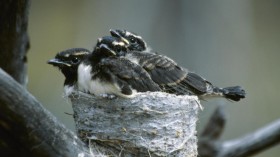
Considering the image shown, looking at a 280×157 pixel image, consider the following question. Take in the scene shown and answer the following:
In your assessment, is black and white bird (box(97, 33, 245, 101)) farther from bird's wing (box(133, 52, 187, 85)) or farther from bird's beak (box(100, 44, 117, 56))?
bird's beak (box(100, 44, 117, 56))

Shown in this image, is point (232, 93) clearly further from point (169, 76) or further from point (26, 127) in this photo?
point (26, 127)

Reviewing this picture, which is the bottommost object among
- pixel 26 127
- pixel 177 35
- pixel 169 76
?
pixel 26 127

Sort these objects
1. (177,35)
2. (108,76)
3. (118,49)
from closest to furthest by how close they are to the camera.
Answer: (108,76)
(118,49)
(177,35)

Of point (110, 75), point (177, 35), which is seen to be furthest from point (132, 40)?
point (177, 35)

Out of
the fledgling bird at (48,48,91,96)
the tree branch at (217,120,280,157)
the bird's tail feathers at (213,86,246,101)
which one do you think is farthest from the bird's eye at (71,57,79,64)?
the tree branch at (217,120,280,157)

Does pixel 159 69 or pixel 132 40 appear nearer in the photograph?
pixel 159 69

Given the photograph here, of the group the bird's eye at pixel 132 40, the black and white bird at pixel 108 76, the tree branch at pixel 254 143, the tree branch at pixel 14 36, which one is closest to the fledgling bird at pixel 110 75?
the black and white bird at pixel 108 76
